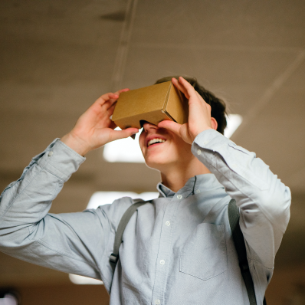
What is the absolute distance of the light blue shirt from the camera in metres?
0.81

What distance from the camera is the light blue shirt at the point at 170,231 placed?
809 millimetres

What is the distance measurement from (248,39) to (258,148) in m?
1.26

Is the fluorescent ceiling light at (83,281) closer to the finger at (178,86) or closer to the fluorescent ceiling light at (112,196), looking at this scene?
the fluorescent ceiling light at (112,196)

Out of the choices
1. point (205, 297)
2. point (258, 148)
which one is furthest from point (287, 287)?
point (205, 297)

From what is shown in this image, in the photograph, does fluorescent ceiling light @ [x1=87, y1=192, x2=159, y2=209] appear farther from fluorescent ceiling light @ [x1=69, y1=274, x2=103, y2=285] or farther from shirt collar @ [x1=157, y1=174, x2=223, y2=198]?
shirt collar @ [x1=157, y1=174, x2=223, y2=198]

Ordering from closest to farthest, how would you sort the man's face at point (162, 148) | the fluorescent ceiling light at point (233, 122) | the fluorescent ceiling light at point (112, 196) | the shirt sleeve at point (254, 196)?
the shirt sleeve at point (254, 196), the man's face at point (162, 148), the fluorescent ceiling light at point (233, 122), the fluorescent ceiling light at point (112, 196)

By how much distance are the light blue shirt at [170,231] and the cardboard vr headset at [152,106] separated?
0.20 m

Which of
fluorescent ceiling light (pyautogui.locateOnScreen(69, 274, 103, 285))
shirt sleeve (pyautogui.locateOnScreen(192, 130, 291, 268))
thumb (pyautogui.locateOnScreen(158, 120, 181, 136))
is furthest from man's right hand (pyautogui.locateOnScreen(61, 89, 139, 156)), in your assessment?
fluorescent ceiling light (pyautogui.locateOnScreen(69, 274, 103, 285))

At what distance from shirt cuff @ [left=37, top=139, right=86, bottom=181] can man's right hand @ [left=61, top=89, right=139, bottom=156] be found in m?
0.04

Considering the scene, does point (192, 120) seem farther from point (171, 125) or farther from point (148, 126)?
point (148, 126)

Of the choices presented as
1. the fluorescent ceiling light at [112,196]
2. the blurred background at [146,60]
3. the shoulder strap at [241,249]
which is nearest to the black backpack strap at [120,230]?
the shoulder strap at [241,249]

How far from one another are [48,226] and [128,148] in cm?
163

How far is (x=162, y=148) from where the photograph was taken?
1.15 metres

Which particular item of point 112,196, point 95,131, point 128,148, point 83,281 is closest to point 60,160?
point 95,131
